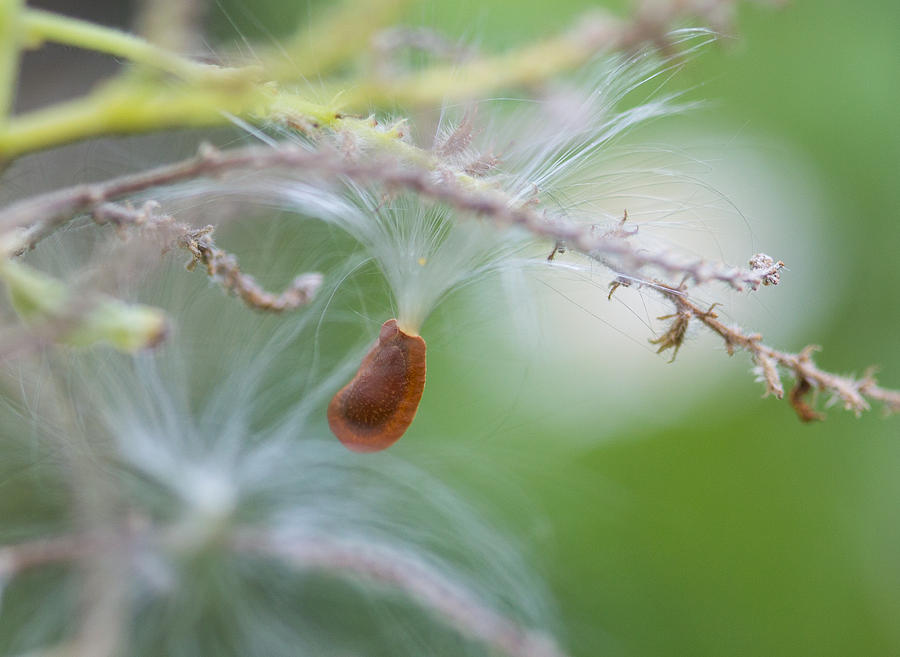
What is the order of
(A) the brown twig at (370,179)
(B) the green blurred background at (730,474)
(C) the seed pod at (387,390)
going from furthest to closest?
(B) the green blurred background at (730,474) → (C) the seed pod at (387,390) → (A) the brown twig at (370,179)

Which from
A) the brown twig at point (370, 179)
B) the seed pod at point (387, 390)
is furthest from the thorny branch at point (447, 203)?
the seed pod at point (387, 390)

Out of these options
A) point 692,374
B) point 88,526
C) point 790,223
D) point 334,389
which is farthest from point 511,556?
point 790,223

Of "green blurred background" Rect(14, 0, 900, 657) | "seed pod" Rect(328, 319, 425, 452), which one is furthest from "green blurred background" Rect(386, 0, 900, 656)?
"seed pod" Rect(328, 319, 425, 452)

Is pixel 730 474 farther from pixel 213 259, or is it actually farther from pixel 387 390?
pixel 213 259

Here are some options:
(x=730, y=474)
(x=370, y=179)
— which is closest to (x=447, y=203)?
(x=370, y=179)

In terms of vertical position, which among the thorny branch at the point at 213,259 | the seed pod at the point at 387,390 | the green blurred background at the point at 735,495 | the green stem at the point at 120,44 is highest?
the green blurred background at the point at 735,495

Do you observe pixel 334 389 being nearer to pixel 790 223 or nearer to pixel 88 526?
pixel 88 526

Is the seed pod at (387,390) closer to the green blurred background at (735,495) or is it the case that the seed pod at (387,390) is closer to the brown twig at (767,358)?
the brown twig at (767,358)
